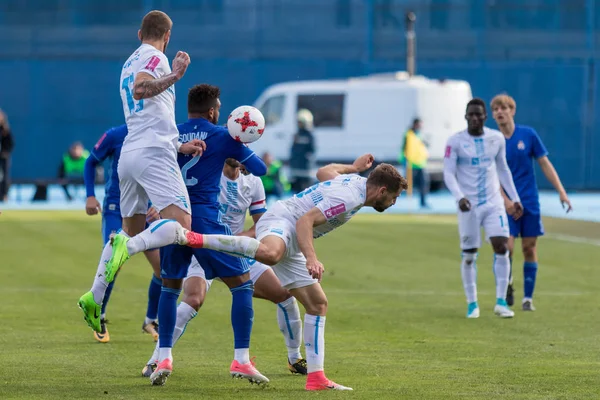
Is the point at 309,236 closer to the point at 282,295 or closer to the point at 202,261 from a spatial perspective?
the point at 202,261

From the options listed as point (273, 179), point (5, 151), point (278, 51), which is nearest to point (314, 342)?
point (273, 179)

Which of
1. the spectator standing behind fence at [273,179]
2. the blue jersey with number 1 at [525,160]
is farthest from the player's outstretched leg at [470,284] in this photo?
the spectator standing behind fence at [273,179]

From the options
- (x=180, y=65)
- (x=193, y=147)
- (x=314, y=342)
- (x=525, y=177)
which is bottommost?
(x=314, y=342)

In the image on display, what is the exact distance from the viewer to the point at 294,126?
3619 cm

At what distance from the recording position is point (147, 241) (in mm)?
8375

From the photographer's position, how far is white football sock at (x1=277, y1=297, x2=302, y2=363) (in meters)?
9.47

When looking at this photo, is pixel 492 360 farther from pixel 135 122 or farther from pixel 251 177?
pixel 135 122

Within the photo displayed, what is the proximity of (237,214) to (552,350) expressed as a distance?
2.74m

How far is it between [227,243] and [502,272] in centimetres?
567

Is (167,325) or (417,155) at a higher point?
(167,325)

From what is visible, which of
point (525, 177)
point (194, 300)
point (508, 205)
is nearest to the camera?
point (194, 300)

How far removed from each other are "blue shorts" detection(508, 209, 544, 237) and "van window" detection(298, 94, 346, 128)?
22.4m

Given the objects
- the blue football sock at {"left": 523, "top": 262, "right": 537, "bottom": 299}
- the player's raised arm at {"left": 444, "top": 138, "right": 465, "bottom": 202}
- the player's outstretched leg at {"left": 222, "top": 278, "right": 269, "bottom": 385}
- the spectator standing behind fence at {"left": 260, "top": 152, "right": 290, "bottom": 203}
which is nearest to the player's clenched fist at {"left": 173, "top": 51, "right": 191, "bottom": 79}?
the player's outstretched leg at {"left": 222, "top": 278, "right": 269, "bottom": 385}

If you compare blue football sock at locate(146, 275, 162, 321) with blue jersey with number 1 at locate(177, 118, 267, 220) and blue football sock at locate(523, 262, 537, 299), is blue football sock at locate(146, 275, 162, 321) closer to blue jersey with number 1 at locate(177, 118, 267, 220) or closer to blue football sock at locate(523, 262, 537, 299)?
blue jersey with number 1 at locate(177, 118, 267, 220)
